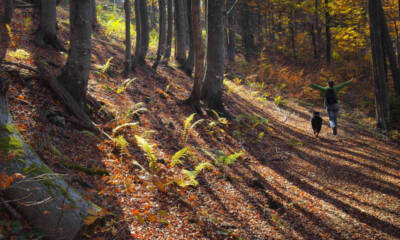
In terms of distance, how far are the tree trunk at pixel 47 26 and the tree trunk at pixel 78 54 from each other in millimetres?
3934

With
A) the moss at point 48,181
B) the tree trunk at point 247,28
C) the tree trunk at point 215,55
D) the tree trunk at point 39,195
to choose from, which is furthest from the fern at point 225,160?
the tree trunk at point 247,28

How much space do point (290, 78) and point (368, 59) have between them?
19.0 feet

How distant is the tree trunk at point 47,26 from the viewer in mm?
9219

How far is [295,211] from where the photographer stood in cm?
552

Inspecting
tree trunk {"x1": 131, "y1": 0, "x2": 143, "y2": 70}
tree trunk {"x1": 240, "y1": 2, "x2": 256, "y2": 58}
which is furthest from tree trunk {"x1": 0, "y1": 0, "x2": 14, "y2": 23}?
tree trunk {"x1": 240, "y1": 2, "x2": 256, "y2": 58}

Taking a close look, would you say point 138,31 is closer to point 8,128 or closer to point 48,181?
point 8,128

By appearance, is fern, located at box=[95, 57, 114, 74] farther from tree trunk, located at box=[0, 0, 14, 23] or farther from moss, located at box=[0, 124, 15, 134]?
moss, located at box=[0, 124, 15, 134]

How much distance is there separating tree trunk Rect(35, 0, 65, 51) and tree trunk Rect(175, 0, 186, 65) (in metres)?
6.29

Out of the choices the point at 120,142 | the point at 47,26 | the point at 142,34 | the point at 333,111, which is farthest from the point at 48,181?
the point at 142,34

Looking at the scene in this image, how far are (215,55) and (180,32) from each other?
571 centimetres

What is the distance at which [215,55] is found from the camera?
9.63 meters

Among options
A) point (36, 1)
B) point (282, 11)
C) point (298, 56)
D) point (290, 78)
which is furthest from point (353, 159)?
point (282, 11)

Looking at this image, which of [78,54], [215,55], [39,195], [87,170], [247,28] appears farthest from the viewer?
[247,28]

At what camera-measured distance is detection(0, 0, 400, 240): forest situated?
3309mm
